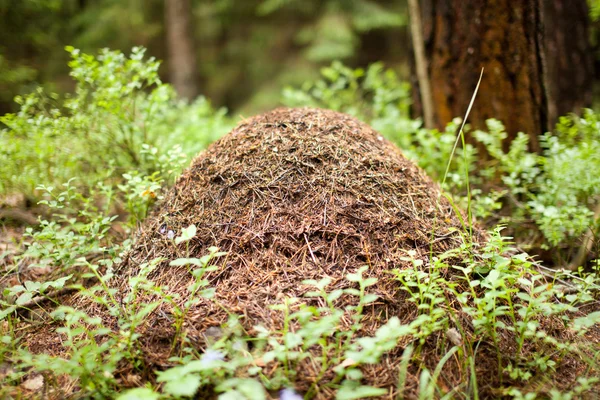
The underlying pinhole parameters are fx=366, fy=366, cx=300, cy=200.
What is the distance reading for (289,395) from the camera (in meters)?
1.39

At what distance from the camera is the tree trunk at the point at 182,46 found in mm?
8875

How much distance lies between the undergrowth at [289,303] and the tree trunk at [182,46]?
6.52 metres

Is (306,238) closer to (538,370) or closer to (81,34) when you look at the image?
(538,370)

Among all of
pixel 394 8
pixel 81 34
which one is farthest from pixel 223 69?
pixel 394 8

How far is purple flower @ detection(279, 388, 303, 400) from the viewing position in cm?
138

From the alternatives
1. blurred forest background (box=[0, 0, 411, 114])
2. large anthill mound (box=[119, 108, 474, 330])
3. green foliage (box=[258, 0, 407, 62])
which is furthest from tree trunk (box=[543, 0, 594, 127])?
green foliage (box=[258, 0, 407, 62])

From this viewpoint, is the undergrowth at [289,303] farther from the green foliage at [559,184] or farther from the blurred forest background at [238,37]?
the blurred forest background at [238,37]

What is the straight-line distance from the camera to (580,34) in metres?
4.89

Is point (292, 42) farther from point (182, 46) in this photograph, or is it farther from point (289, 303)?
point (289, 303)

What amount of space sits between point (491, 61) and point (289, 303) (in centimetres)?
279

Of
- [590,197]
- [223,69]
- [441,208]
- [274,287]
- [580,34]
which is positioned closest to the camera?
[274,287]

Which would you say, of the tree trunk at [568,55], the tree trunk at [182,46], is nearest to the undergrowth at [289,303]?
the tree trunk at [568,55]

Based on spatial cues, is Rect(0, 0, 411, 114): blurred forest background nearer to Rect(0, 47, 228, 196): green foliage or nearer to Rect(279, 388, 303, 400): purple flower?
Rect(0, 47, 228, 196): green foliage

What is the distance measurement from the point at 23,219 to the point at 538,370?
3.41 metres
